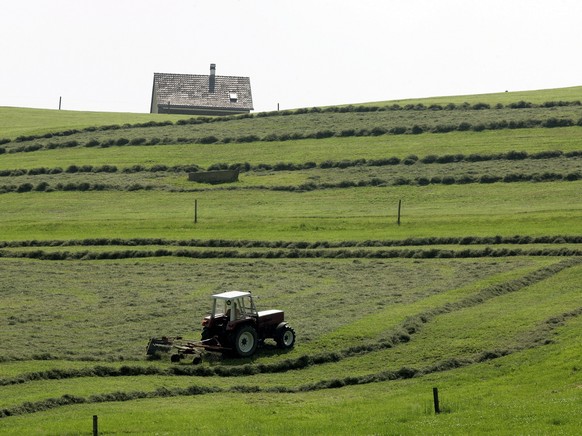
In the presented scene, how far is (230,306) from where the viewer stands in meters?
41.3

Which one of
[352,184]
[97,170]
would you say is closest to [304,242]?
[352,184]

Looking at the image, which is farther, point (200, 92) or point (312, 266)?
point (200, 92)

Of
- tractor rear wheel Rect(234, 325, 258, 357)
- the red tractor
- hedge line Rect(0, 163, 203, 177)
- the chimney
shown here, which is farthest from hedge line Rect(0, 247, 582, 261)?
the chimney

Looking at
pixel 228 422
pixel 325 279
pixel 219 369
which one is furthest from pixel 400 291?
pixel 228 422

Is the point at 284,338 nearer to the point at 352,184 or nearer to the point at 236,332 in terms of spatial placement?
the point at 236,332

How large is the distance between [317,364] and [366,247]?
24252mm

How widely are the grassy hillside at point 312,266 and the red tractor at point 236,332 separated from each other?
57 cm

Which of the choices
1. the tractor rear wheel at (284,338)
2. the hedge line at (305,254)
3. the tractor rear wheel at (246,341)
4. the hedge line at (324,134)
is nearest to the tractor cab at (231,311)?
the tractor rear wheel at (246,341)

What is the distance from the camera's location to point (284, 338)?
134 ft

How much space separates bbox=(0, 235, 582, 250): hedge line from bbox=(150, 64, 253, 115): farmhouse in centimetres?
8415

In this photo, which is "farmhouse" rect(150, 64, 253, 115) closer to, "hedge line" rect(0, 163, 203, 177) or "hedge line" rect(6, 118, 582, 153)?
"hedge line" rect(6, 118, 582, 153)

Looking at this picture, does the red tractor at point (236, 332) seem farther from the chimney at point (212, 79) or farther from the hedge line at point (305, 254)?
the chimney at point (212, 79)

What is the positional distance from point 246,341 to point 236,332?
0.67 m

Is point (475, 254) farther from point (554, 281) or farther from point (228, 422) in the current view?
point (228, 422)
